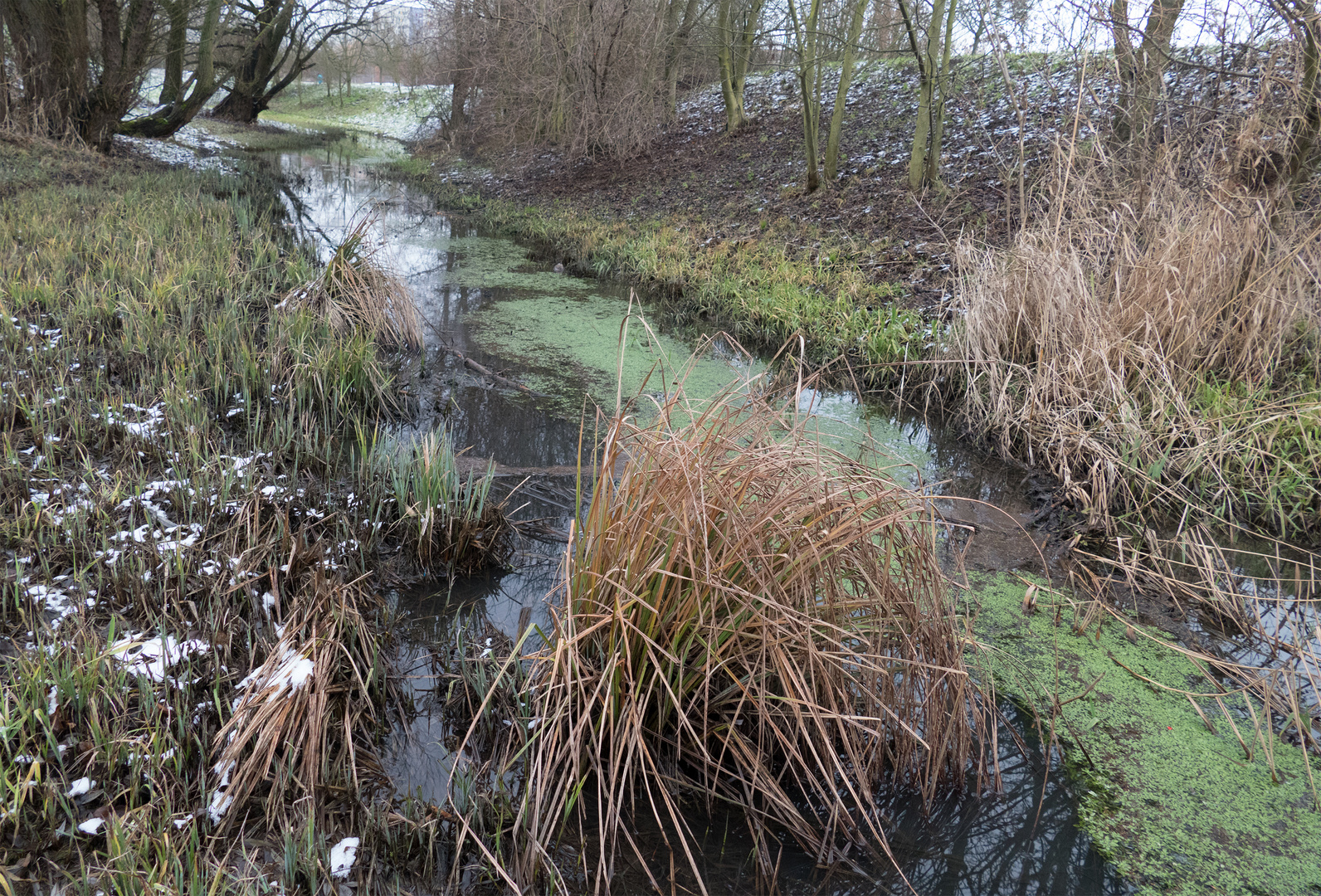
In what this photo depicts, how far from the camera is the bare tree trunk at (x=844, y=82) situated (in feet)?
25.0

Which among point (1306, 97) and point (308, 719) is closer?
point (308, 719)

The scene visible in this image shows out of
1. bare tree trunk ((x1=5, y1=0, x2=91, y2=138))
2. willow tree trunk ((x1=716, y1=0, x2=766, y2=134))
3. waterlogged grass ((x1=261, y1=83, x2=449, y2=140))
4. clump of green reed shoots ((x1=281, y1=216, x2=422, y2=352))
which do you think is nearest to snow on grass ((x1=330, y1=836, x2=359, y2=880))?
clump of green reed shoots ((x1=281, y1=216, x2=422, y2=352))

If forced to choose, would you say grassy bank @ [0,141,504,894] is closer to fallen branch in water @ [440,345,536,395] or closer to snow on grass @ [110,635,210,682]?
snow on grass @ [110,635,210,682]

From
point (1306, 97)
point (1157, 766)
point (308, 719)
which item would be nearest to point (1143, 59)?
point (1306, 97)

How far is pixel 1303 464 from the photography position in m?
3.46

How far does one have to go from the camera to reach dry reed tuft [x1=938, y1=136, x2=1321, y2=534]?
3494 mm

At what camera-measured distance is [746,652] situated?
1836 millimetres

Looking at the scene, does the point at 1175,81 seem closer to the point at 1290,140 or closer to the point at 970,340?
the point at 1290,140

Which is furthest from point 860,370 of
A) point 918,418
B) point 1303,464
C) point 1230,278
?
point 1303,464

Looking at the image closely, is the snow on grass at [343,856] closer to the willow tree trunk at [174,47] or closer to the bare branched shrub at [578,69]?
the bare branched shrub at [578,69]

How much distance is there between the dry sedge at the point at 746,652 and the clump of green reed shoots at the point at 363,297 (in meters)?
3.17

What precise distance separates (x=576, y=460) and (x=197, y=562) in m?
1.96

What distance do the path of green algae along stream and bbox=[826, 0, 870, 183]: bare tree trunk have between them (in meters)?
6.81

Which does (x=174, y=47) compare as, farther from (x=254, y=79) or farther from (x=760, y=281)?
(x=254, y=79)
